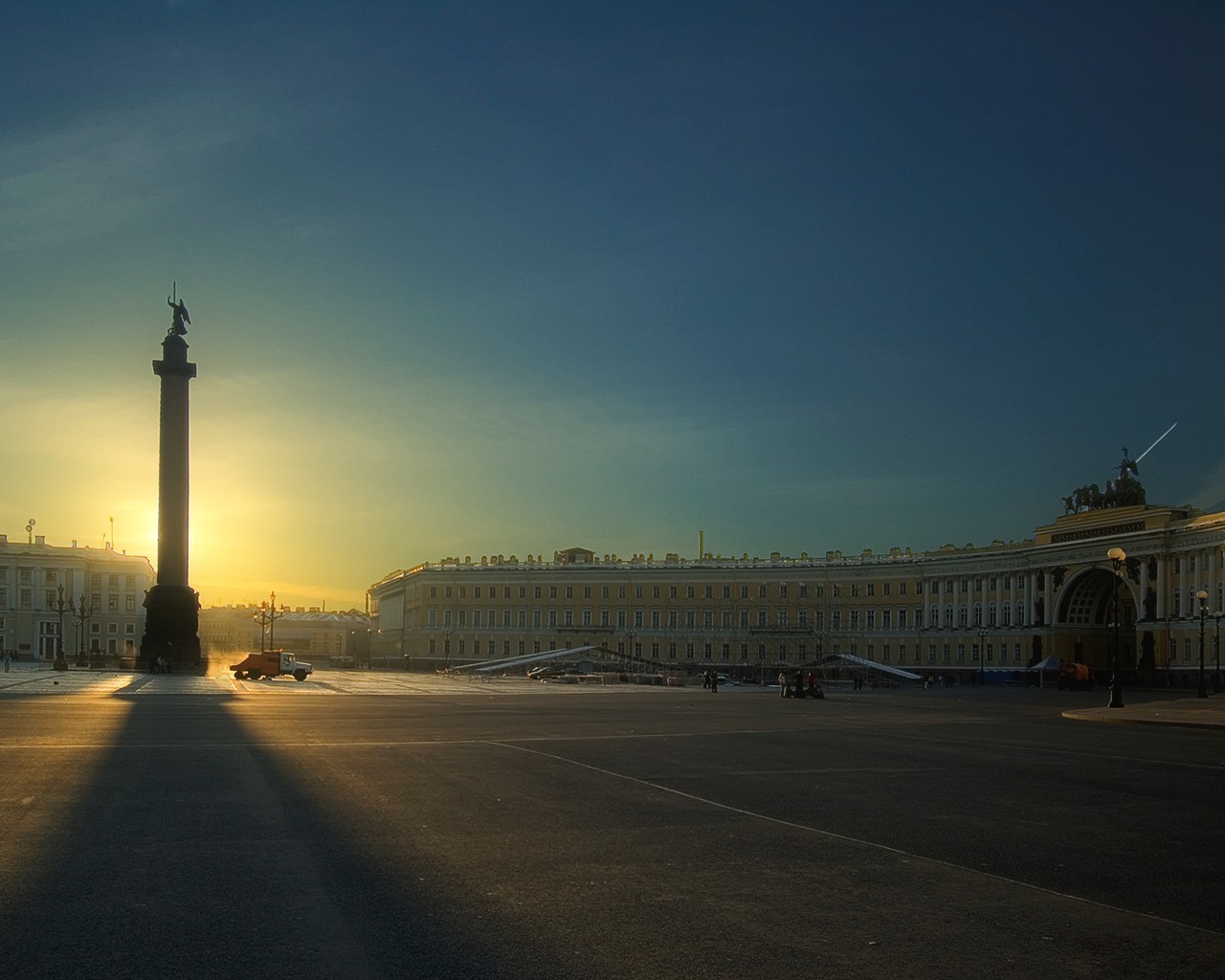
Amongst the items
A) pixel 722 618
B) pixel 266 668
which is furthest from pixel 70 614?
pixel 266 668

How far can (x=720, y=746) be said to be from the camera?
23125 mm

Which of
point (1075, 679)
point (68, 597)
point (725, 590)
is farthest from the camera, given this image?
point (68, 597)

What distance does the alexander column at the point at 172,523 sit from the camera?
63.5 meters

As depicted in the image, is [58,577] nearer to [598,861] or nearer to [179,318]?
[179,318]

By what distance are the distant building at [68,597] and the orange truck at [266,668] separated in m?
82.2

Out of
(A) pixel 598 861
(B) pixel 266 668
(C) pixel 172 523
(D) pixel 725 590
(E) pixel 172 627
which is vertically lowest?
(B) pixel 266 668

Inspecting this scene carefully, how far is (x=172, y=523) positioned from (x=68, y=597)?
9966cm

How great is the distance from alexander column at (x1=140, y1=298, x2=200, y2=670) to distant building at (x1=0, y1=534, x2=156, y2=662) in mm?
85632

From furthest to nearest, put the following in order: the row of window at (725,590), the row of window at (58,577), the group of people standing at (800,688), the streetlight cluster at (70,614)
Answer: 1. the row of window at (58,577)
2. the row of window at (725,590)
3. the streetlight cluster at (70,614)
4. the group of people standing at (800,688)

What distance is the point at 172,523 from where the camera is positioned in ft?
208

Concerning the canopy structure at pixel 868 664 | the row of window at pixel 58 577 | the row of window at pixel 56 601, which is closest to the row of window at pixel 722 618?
the canopy structure at pixel 868 664

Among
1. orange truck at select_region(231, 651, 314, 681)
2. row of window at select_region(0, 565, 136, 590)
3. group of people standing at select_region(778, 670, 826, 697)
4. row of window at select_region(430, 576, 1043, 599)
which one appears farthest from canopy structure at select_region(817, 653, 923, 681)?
row of window at select_region(0, 565, 136, 590)

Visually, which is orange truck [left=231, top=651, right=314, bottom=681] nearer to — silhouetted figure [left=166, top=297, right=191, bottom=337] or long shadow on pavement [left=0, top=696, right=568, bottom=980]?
silhouetted figure [left=166, top=297, right=191, bottom=337]

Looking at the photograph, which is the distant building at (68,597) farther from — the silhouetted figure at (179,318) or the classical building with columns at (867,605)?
the silhouetted figure at (179,318)
